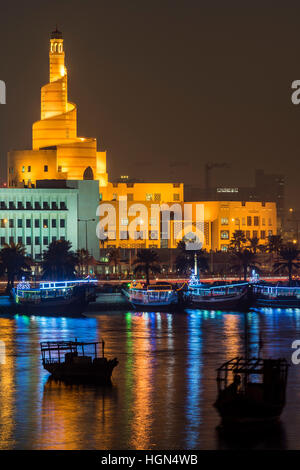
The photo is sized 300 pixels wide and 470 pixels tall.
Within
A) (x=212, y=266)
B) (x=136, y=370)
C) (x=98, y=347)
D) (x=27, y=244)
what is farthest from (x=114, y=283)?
(x=136, y=370)

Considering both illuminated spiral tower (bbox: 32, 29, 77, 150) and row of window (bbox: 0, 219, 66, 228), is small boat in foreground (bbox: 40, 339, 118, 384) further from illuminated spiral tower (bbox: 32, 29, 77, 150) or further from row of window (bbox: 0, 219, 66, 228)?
illuminated spiral tower (bbox: 32, 29, 77, 150)

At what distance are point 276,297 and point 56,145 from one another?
2598 inches

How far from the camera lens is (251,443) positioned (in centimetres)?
5266

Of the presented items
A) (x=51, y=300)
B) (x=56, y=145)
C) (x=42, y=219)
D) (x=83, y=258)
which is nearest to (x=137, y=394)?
(x=51, y=300)

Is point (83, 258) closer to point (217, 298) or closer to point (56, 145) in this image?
point (56, 145)

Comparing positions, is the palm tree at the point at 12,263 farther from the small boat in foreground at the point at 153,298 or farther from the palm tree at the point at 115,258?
the palm tree at the point at 115,258

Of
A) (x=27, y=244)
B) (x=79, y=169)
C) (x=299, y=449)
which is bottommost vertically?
(x=299, y=449)

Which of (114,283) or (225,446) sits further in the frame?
(114,283)

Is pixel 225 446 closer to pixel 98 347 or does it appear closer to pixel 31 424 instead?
pixel 31 424

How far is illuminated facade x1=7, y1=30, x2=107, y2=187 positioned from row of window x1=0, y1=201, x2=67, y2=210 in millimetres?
6260

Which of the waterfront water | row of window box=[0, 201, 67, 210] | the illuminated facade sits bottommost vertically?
the waterfront water

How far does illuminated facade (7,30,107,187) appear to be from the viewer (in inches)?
7515

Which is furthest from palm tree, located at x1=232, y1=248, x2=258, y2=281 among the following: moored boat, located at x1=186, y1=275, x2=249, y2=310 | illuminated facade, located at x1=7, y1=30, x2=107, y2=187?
moored boat, located at x1=186, y1=275, x2=249, y2=310

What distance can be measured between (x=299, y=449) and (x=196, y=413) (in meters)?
8.38
